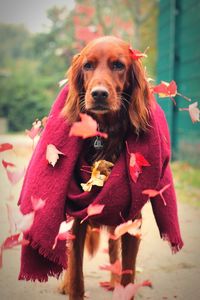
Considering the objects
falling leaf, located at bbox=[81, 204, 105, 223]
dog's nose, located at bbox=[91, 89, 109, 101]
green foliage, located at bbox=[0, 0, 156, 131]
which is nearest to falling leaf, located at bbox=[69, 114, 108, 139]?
dog's nose, located at bbox=[91, 89, 109, 101]

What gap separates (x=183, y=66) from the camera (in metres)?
7.91

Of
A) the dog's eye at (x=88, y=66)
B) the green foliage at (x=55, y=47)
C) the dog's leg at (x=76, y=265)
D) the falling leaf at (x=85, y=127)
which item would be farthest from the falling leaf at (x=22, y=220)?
the green foliage at (x=55, y=47)

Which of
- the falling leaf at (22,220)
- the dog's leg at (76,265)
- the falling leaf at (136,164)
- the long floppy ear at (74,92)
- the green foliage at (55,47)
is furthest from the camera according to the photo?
the green foliage at (55,47)

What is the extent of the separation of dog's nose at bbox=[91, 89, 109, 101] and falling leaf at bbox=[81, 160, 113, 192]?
14.3 inches

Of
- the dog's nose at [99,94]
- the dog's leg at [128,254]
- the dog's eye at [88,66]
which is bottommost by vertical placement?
the dog's leg at [128,254]

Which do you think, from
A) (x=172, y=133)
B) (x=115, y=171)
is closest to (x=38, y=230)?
(x=115, y=171)

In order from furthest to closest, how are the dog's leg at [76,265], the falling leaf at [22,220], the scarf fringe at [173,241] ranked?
the scarf fringe at [173,241]
the dog's leg at [76,265]
the falling leaf at [22,220]

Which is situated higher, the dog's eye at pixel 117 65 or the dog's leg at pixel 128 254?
the dog's eye at pixel 117 65

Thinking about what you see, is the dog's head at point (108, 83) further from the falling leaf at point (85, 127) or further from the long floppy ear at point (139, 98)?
the falling leaf at point (85, 127)

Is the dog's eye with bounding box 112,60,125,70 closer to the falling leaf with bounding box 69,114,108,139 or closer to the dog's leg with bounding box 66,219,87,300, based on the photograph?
→ the falling leaf with bounding box 69,114,108,139

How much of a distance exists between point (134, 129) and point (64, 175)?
1.38 ft

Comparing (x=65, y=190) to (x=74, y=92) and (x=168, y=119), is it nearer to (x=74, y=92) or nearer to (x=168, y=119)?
(x=74, y=92)

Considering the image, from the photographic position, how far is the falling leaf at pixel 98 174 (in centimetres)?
230

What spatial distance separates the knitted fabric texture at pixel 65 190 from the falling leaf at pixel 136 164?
31 mm
